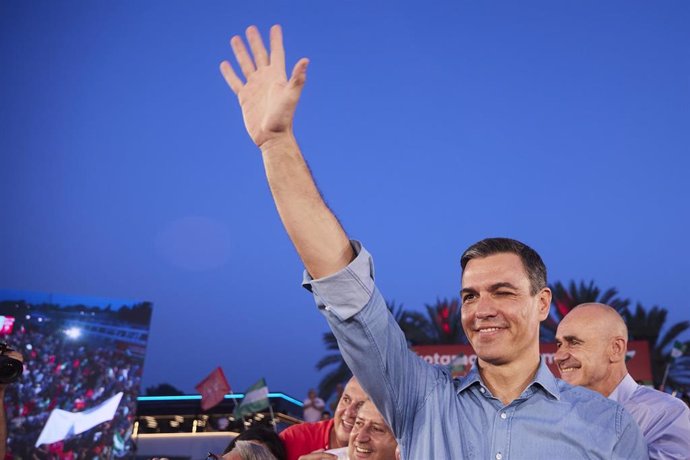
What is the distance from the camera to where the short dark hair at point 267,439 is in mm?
5234

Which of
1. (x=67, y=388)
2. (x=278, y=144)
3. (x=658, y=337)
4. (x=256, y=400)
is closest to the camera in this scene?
(x=278, y=144)

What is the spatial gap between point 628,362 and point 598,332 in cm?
1543

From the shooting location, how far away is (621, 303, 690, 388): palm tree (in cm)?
2966

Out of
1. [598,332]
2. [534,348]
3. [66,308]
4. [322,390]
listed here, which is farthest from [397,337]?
[322,390]

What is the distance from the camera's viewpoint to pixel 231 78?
265 centimetres

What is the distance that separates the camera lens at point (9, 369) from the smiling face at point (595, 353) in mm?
3729

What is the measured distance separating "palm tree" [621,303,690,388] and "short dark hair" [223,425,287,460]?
88.2 feet

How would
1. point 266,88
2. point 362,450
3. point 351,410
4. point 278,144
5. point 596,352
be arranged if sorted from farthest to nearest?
point 596,352, point 351,410, point 362,450, point 266,88, point 278,144

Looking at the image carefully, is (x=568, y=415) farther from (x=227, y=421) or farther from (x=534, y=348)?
(x=227, y=421)

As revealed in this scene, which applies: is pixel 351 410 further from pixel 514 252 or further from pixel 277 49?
pixel 277 49

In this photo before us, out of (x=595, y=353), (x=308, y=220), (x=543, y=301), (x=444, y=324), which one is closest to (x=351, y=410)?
(x=595, y=353)

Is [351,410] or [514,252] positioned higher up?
[514,252]

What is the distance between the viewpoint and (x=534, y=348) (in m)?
2.72

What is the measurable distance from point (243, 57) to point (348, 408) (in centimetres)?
269
